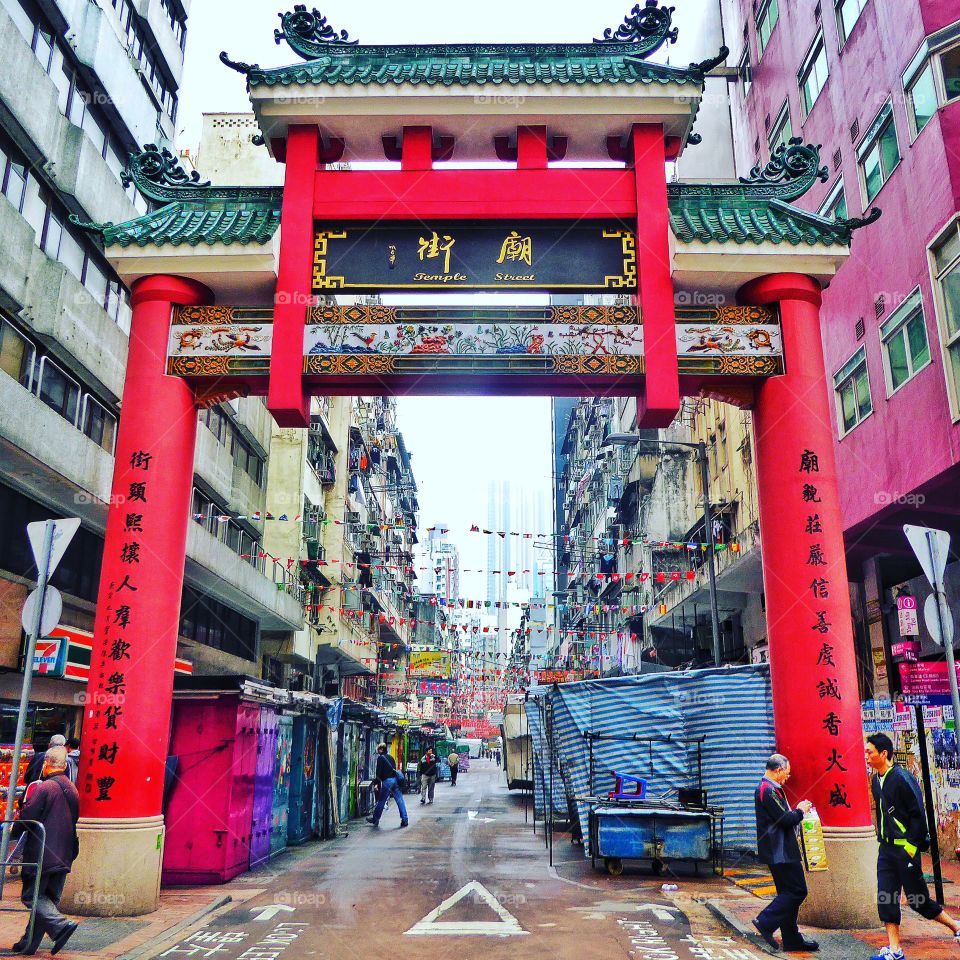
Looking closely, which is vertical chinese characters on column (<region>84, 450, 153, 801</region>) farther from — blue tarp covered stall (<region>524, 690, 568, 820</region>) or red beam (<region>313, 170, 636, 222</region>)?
blue tarp covered stall (<region>524, 690, 568, 820</region>)

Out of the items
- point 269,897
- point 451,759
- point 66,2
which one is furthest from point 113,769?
point 451,759

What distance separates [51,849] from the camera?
859 centimetres

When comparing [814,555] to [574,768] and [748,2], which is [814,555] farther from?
[748,2]

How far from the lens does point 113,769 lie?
10812mm

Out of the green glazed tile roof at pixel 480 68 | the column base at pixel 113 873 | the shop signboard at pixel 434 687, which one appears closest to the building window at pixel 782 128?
the green glazed tile roof at pixel 480 68

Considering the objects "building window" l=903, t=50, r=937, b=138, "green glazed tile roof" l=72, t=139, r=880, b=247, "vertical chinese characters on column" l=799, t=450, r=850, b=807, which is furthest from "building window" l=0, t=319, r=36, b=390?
"building window" l=903, t=50, r=937, b=138

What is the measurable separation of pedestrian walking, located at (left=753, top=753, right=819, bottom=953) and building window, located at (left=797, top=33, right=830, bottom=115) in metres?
16.9

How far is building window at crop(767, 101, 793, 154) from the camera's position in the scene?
76.3 ft

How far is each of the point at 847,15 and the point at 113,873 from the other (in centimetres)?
2000

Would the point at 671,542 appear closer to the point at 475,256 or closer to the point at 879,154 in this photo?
the point at 879,154

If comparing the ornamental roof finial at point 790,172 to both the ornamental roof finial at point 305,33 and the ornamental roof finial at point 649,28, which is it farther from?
the ornamental roof finial at point 305,33

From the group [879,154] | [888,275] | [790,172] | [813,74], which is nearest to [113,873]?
[790,172]

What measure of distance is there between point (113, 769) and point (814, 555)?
28.7 ft

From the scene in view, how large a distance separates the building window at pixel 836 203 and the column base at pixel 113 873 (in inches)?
661
